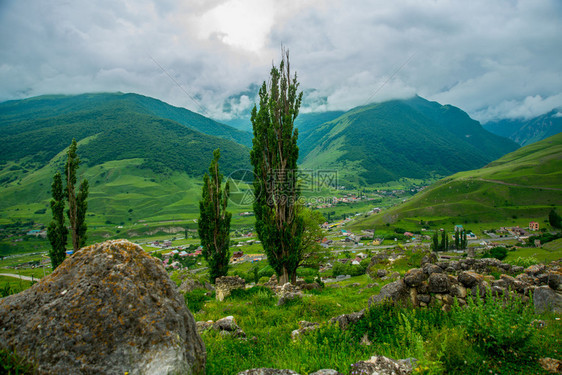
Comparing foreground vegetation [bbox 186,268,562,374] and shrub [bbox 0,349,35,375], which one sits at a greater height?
shrub [bbox 0,349,35,375]

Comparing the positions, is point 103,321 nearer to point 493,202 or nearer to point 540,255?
point 540,255

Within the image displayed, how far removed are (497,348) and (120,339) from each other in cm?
673

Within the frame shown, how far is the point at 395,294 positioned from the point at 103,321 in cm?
892

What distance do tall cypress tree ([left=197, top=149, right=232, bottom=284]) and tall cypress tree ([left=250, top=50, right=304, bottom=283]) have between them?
170 inches

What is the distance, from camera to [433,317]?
7793mm

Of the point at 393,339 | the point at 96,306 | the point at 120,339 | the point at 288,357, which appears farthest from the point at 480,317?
the point at 96,306

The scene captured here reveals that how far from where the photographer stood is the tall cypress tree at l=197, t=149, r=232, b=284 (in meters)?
23.8

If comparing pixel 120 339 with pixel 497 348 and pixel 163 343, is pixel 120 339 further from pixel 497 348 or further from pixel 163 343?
pixel 497 348

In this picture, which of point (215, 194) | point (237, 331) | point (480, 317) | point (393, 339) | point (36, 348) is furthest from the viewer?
point (215, 194)

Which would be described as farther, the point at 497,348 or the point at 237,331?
the point at 237,331

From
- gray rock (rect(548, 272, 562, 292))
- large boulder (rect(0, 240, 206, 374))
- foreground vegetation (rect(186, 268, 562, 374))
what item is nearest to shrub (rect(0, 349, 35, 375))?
large boulder (rect(0, 240, 206, 374))

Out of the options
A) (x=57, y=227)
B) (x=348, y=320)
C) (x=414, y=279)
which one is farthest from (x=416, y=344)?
(x=57, y=227)

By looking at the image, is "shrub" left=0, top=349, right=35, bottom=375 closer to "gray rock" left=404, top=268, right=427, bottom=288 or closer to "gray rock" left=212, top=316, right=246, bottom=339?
"gray rock" left=212, top=316, right=246, bottom=339

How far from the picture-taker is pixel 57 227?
1045 inches
